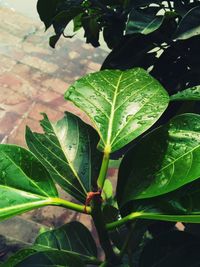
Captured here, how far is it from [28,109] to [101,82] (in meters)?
2.19

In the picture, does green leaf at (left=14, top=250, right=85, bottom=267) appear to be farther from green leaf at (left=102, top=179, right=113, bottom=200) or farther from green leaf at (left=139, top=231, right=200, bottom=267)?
green leaf at (left=102, top=179, right=113, bottom=200)

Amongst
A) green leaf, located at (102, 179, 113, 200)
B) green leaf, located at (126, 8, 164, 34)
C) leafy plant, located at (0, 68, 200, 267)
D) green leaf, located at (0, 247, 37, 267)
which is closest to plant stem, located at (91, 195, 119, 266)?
leafy plant, located at (0, 68, 200, 267)

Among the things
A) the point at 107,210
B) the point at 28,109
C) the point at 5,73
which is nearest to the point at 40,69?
the point at 5,73

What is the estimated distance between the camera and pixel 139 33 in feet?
2.92

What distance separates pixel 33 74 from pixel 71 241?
2.59m

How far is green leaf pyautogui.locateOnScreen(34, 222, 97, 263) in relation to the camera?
73 centimetres

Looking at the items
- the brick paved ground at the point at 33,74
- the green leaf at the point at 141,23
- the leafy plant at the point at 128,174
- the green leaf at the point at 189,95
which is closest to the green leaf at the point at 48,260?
the leafy plant at the point at 128,174

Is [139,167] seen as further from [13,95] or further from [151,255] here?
[13,95]

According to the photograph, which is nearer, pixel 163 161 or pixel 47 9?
pixel 163 161

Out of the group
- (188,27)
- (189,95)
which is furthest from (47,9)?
(189,95)

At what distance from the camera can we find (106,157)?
1.90 feet

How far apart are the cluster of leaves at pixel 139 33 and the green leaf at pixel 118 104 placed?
0.73ft

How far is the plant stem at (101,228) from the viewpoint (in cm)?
56

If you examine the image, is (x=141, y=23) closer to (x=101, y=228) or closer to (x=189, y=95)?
(x=189, y=95)
